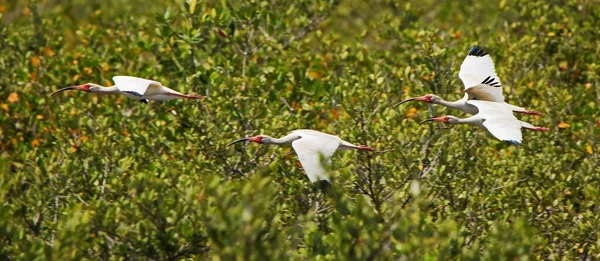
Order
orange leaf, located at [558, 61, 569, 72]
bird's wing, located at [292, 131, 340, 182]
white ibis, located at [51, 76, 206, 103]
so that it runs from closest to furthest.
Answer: bird's wing, located at [292, 131, 340, 182] → white ibis, located at [51, 76, 206, 103] → orange leaf, located at [558, 61, 569, 72]

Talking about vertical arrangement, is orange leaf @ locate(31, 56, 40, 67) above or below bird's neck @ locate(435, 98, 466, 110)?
above

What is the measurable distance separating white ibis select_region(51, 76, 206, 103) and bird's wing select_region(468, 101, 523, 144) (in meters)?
3.09

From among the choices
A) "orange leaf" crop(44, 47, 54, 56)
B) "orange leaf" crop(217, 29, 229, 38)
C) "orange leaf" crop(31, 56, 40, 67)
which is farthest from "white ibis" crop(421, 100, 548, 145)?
"orange leaf" crop(44, 47, 54, 56)

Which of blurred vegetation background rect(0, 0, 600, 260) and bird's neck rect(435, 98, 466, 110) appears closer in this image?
blurred vegetation background rect(0, 0, 600, 260)

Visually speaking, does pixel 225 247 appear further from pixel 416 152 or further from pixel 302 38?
pixel 302 38

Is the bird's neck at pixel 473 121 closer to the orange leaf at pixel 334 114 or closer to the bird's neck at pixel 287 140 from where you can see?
the bird's neck at pixel 287 140

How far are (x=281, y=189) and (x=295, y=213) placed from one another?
0.42m

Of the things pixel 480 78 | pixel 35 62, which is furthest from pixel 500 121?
pixel 35 62

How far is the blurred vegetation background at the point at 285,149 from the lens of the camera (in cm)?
730

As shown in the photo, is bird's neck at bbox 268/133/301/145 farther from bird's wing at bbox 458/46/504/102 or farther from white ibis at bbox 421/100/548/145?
bird's wing at bbox 458/46/504/102

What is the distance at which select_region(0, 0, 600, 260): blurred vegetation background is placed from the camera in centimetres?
730

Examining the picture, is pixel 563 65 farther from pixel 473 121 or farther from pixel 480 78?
pixel 473 121

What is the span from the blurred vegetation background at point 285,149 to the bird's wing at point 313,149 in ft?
0.69

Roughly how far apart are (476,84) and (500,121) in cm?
142
